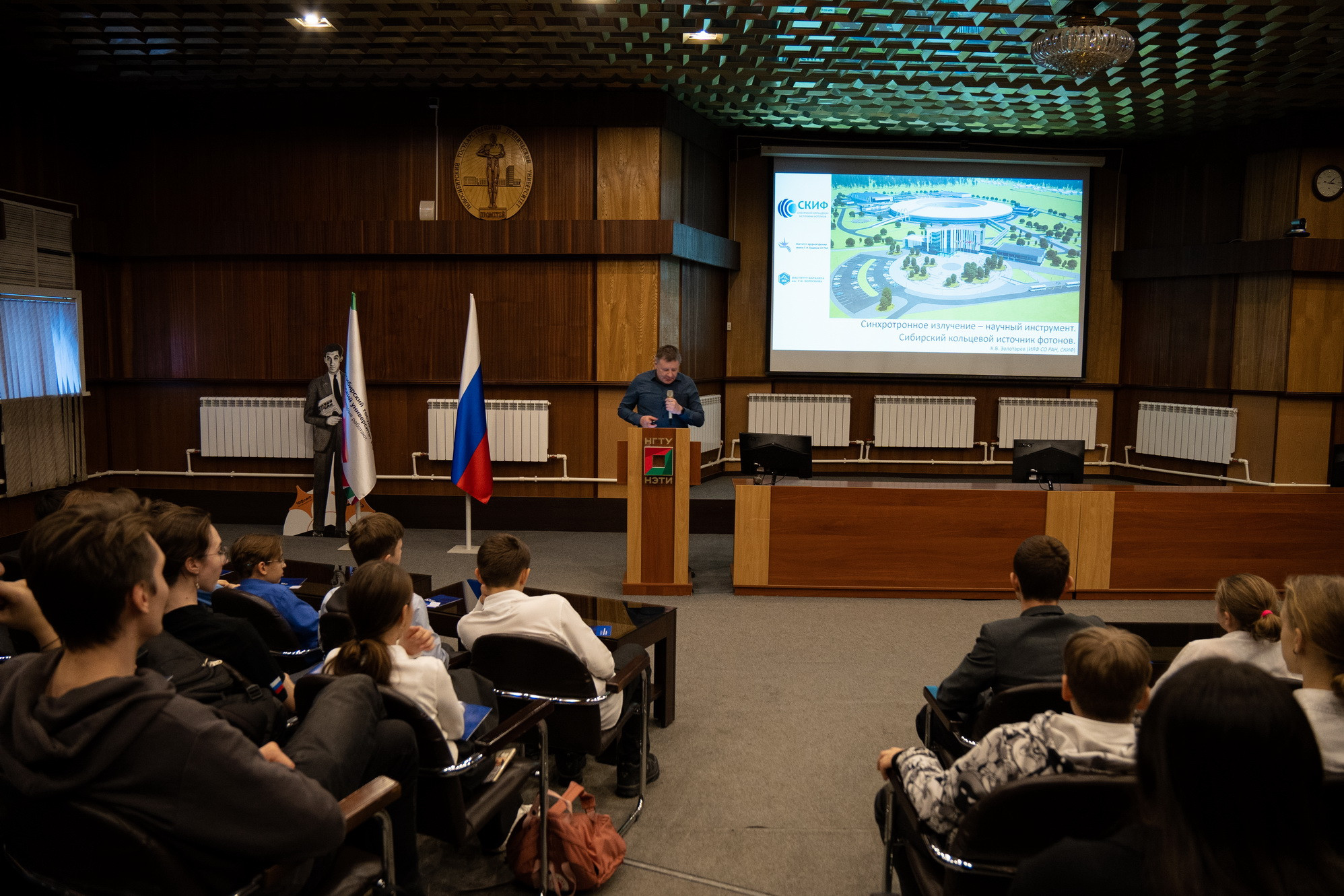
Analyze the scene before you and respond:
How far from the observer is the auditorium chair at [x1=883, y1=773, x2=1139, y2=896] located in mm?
1669

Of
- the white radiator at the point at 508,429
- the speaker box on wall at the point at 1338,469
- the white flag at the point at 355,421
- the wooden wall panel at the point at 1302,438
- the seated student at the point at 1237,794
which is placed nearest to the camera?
the seated student at the point at 1237,794

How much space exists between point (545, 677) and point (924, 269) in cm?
772

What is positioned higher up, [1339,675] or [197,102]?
[197,102]

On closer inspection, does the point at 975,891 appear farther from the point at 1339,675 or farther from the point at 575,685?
the point at 575,685

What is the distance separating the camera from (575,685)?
9.12ft

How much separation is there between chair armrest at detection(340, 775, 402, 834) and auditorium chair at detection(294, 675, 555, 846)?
20 cm

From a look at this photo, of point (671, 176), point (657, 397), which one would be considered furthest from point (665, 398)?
point (671, 176)

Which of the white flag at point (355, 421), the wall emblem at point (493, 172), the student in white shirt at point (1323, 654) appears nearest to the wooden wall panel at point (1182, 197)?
the wall emblem at point (493, 172)

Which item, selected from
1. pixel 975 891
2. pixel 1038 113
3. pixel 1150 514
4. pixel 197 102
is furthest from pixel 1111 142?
pixel 975 891

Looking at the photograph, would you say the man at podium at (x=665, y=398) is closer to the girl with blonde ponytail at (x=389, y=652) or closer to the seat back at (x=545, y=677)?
the seat back at (x=545, y=677)

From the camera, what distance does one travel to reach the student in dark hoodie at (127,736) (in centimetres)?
140

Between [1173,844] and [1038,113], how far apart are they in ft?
28.2

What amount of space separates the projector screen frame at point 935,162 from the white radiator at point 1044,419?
0.79ft

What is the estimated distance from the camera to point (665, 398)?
634 cm
